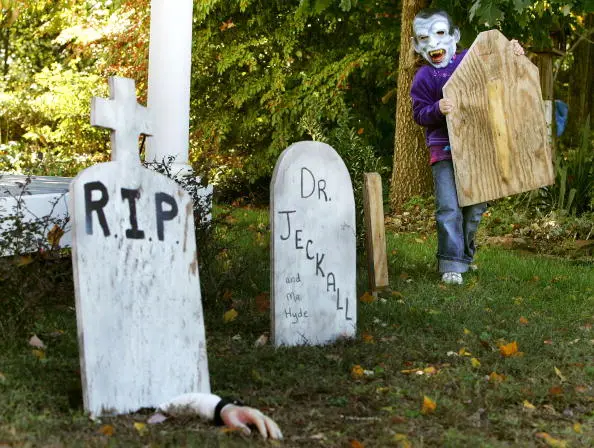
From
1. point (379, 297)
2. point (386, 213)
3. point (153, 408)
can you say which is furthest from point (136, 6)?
point (153, 408)

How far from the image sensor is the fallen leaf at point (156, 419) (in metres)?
3.56

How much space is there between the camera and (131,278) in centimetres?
364

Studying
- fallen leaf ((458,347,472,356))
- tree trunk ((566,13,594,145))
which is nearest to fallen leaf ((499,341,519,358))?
fallen leaf ((458,347,472,356))

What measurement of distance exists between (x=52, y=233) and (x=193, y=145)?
8429 mm

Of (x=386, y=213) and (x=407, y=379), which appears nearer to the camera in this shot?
(x=407, y=379)

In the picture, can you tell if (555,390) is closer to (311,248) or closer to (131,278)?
(311,248)

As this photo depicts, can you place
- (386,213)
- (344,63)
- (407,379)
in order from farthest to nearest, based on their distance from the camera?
(344,63) < (386,213) < (407,379)

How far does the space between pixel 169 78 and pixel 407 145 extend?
4.29 metres

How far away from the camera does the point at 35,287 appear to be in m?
4.41

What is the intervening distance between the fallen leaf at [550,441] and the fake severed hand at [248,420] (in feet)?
3.21

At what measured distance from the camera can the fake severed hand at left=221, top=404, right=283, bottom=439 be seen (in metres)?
3.40

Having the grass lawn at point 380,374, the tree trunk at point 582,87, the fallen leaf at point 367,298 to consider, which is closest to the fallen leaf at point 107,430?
the grass lawn at point 380,374

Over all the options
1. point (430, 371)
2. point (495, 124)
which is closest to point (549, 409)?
point (430, 371)

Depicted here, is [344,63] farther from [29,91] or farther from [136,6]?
[29,91]
